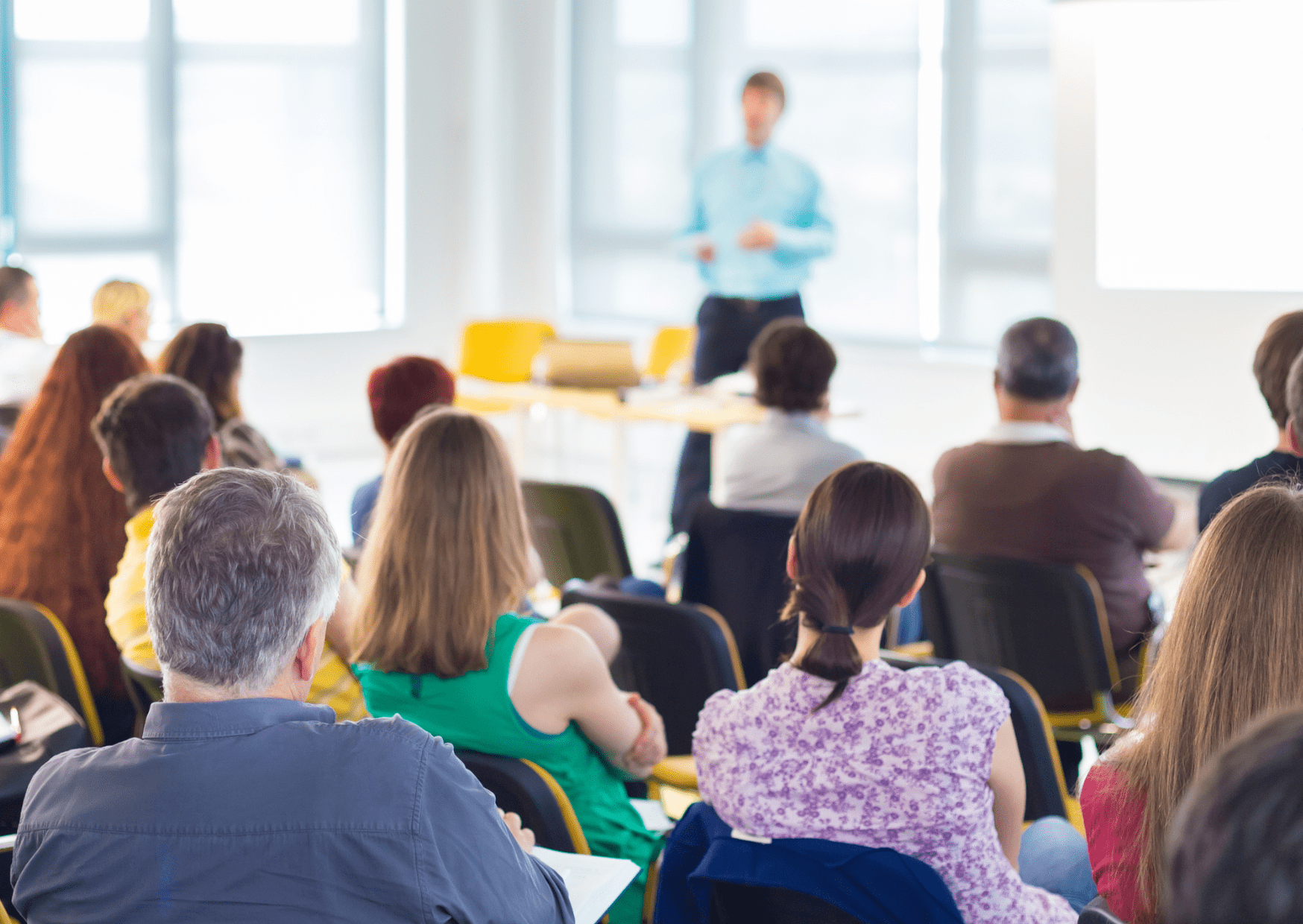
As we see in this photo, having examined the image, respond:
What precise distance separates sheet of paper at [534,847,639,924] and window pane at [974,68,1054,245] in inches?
230

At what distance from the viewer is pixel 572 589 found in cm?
287

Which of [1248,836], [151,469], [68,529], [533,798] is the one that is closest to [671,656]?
[533,798]

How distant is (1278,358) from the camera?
3.01 meters

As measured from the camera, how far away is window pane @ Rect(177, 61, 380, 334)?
27.0 ft

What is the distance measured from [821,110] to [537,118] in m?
2.13

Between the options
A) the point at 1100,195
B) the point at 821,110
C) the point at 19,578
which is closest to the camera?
the point at 19,578

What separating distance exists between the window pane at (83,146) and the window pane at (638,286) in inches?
107

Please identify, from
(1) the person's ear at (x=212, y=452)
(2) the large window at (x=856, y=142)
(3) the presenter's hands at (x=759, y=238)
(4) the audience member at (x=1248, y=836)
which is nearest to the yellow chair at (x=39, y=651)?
(1) the person's ear at (x=212, y=452)

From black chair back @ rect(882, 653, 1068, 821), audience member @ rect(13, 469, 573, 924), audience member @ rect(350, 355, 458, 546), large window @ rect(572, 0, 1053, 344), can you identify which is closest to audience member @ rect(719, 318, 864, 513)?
audience member @ rect(350, 355, 458, 546)

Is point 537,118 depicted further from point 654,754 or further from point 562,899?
point 562,899

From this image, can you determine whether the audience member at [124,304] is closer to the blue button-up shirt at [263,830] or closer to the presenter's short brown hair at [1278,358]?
the presenter's short brown hair at [1278,358]

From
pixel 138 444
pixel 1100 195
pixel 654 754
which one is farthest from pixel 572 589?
pixel 1100 195

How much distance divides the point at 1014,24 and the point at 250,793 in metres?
6.41

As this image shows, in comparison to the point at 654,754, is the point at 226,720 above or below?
above
